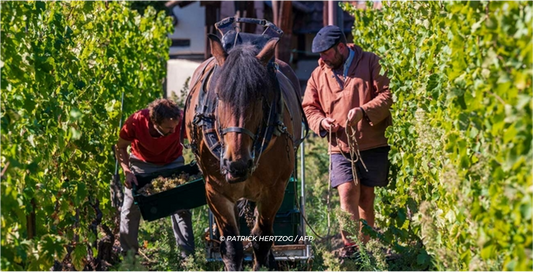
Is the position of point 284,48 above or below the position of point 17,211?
above

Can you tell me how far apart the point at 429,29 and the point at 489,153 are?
7.20 feet

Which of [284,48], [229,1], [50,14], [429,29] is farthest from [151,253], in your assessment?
[229,1]

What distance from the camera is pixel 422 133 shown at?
484 cm

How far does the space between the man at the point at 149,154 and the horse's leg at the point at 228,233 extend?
87 cm

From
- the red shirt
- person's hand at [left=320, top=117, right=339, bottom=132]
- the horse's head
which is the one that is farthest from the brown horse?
the red shirt

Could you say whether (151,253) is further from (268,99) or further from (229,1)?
(229,1)

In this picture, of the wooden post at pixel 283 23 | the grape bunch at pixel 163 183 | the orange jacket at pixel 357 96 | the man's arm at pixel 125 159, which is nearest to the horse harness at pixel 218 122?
the orange jacket at pixel 357 96

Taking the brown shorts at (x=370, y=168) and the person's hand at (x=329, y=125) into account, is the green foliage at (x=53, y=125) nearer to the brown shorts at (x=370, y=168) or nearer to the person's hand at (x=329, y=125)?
the person's hand at (x=329, y=125)

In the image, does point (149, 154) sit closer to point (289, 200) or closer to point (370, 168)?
point (289, 200)

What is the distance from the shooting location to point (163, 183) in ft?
23.4

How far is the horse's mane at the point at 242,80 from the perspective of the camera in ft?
A: 17.4

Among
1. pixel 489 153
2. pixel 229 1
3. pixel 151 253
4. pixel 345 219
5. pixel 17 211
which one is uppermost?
pixel 229 1

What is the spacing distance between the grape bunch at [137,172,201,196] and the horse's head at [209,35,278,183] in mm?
1706

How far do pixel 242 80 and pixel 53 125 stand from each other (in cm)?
124
